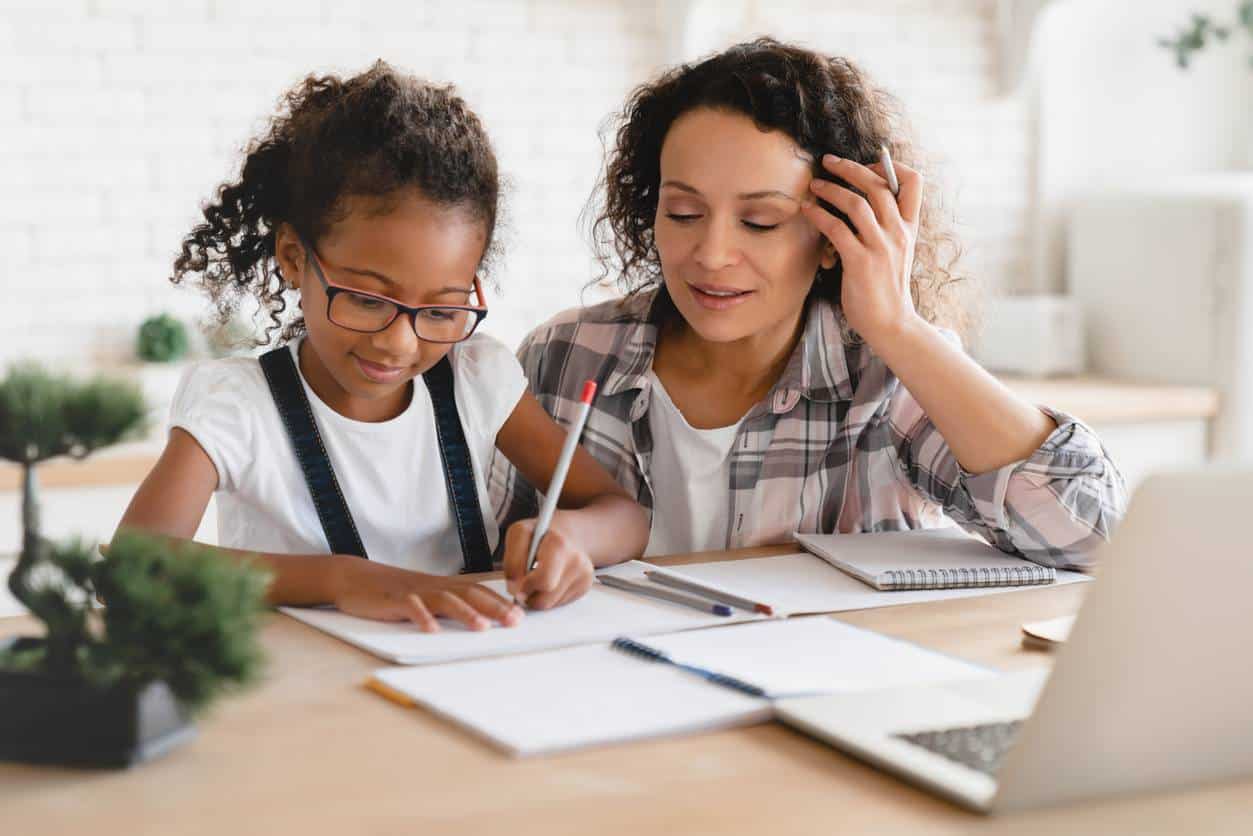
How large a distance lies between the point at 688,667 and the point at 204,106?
218cm

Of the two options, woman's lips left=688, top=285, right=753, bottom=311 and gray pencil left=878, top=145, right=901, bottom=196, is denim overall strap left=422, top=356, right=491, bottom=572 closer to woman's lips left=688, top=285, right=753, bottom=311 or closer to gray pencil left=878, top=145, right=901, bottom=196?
woman's lips left=688, top=285, right=753, bottom=311

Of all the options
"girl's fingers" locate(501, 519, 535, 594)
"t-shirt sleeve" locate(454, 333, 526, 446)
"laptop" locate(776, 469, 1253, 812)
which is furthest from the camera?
"t-shirt sleeve" locate(454, 333, 526, 446)

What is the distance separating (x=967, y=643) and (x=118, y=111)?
2.20 metres

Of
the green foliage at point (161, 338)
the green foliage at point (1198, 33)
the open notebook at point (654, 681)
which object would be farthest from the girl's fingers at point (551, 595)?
the green foliage at point (1198, 33)

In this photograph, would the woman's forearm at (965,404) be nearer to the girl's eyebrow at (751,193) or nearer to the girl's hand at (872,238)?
the girl's hand at (872,238)

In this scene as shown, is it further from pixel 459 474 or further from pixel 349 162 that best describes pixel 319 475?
pixel 349 162

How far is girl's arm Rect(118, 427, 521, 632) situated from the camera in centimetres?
120

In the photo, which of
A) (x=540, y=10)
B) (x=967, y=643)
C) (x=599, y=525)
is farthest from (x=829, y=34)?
(x=967, y=643)

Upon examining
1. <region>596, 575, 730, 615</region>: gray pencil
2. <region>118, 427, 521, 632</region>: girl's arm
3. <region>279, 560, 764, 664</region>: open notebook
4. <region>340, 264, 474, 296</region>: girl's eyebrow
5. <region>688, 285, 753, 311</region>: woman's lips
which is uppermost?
<region>340, 264, 474, 296</region>: girl's eyebrow

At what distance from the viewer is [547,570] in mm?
1252

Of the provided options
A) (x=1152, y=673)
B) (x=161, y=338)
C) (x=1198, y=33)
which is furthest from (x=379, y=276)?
(x=1198, y=33)

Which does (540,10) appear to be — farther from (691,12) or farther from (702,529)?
(702,529)

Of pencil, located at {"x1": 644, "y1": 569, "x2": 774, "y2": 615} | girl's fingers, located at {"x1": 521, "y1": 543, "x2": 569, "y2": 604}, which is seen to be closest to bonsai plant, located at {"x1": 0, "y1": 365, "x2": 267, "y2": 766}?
girl's fingers, located at {"x1": 521, "y1": 543, "x2": 569, "y2": 604}

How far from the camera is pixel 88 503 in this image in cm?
244
